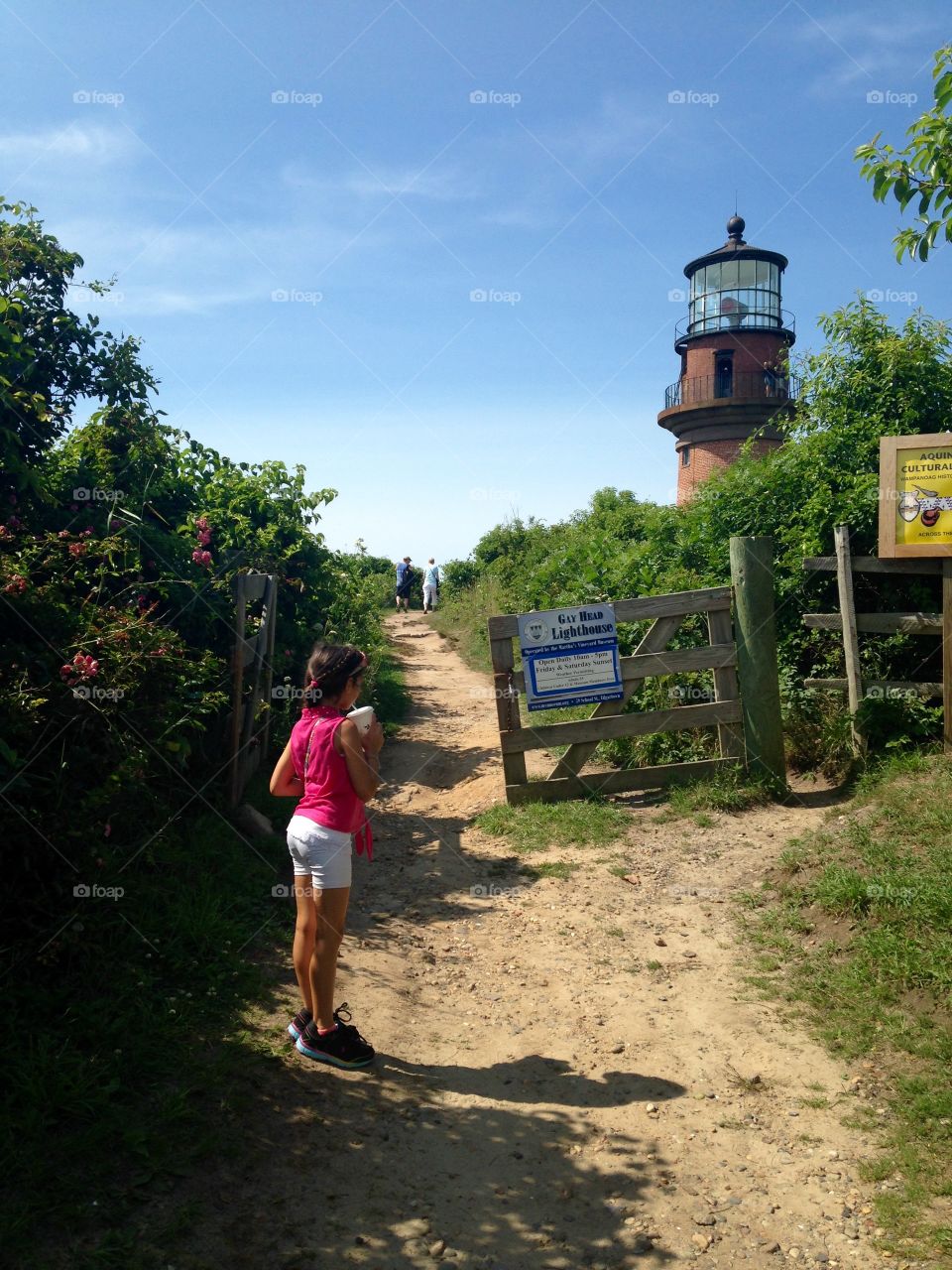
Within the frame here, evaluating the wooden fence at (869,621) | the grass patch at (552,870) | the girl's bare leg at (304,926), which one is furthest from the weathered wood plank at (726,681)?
the girl's bare leg at (304,926)

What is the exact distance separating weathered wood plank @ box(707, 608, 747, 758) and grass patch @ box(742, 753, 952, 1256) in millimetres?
1201

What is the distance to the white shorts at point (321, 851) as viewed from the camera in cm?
406

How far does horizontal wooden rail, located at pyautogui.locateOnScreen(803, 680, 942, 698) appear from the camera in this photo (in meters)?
7.71

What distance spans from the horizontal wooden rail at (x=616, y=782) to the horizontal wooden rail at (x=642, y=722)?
34 centimetres

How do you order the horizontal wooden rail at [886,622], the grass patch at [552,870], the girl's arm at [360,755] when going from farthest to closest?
the horizontal wooden rail at [886,622]
the grass patch at [552,870]
the girl's arm at [360,755]

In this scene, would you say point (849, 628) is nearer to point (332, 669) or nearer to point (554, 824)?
point (554, 824)

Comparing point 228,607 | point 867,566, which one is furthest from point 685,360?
point 228,607

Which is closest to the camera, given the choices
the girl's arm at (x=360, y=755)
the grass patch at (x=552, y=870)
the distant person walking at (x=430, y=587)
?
the girl's arm at (x=360, y=755)

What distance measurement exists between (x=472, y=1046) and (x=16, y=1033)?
6.88ft

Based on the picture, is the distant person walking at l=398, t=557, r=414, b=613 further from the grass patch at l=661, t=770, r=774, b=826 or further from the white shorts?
the white shorts

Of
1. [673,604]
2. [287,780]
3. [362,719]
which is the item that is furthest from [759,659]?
[287,780]

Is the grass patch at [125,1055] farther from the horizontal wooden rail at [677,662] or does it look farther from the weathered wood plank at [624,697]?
the horizontal wooden rail at [677,662]

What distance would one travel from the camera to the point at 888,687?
790cm

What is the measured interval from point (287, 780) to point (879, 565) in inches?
240
